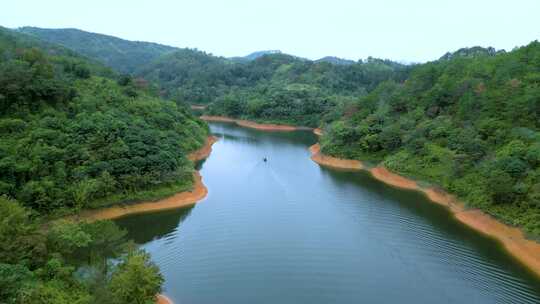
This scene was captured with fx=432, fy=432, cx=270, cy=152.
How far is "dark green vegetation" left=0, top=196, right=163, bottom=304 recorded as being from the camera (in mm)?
15211

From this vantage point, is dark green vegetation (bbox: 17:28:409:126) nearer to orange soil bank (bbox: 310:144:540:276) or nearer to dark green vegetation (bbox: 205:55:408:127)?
dark green vegetation (bbox: 205:55:408:127)

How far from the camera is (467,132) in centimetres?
3762

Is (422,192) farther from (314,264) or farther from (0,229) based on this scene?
(0,229)

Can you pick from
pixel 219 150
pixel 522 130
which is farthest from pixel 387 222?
pixel 219 150

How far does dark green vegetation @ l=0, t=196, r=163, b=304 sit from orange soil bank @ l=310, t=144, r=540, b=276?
800 inches

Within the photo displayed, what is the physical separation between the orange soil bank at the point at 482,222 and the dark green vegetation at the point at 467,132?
0.60 meters

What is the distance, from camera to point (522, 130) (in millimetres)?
33125

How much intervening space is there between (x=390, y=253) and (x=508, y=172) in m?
11.5

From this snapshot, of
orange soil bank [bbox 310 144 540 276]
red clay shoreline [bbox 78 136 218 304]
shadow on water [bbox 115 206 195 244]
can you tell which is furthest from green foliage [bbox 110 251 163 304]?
orange soil bank [bbox 310 144 540 276]

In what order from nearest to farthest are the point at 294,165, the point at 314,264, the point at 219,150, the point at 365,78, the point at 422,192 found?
1. the point at 314,264
2. the point at 422,192
3. the point at 294,165
4. the point at 219,150
5. the point at 365,78

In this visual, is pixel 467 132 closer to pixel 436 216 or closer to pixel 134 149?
pixel 436 216

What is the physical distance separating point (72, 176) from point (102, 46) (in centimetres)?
15077

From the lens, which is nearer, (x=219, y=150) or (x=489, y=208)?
(x=489, y=208)

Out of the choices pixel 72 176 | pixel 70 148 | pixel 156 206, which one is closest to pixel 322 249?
pixel 156 206
